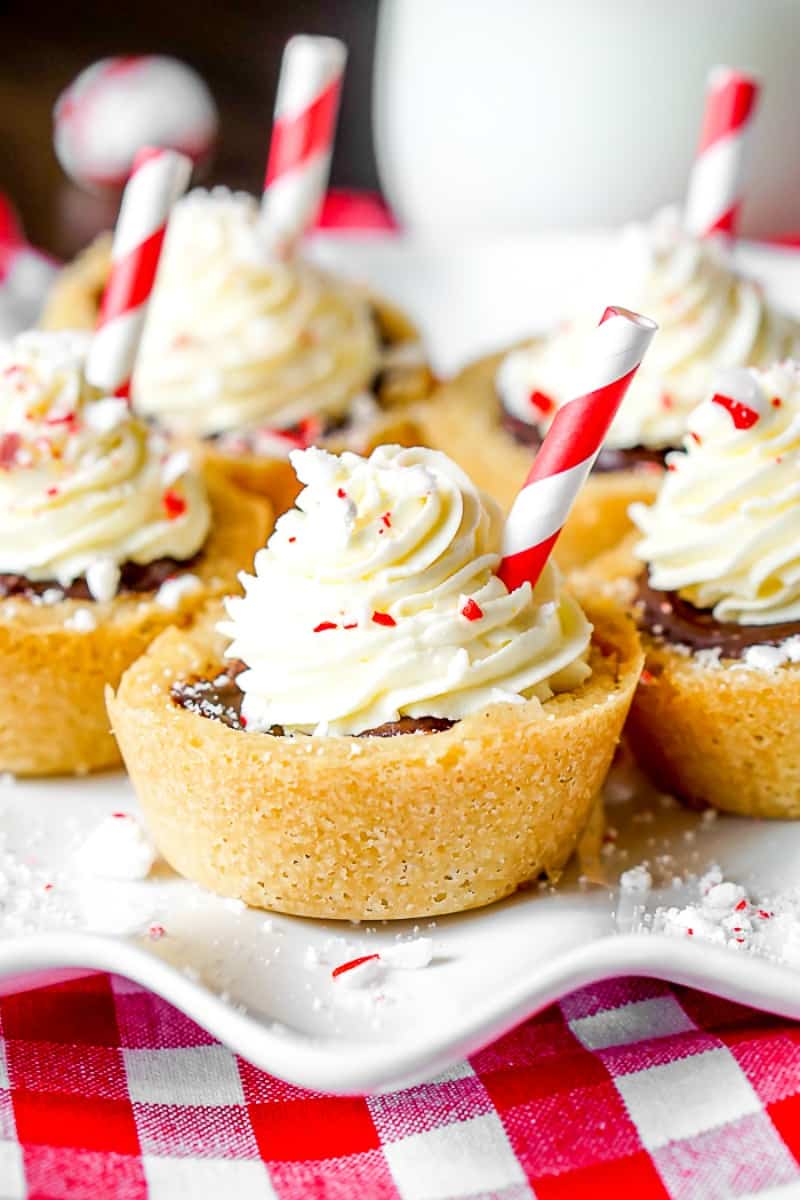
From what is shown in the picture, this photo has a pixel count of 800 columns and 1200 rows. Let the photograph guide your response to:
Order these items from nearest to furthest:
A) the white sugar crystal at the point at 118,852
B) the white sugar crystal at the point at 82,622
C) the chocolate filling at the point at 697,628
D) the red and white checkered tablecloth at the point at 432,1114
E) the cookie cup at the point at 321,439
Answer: the red and white checkered tablecloth at the point at 432,1114 → the white sugar crystal at the point at 118,852 → the chocolate filling at the point at 697,628 → the white sugar crystal at the point at 82,622 → the cookie cup at the point at 321,439

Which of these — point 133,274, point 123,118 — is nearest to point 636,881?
point 133,274

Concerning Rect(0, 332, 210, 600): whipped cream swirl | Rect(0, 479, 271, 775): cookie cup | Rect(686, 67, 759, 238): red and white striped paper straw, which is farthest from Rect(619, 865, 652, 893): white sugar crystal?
Rect(686, 67, 759, 238): red and white striped paper straw

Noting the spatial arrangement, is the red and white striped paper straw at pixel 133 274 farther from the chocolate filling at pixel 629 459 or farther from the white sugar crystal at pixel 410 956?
the white sugar crystal at pixel 410 956

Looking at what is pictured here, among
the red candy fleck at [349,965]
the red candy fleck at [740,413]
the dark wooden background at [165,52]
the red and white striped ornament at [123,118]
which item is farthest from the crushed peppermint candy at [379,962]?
the red and white striped ornament at [123,118]

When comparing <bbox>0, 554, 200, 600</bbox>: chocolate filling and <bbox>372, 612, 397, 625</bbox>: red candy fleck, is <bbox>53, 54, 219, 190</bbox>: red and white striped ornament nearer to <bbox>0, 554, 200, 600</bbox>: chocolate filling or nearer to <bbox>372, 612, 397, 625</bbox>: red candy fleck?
<bbox>0, 554, 200, 600</bbox>: chocolate filling

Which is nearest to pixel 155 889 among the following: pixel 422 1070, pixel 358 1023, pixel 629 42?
pixel 358 1023

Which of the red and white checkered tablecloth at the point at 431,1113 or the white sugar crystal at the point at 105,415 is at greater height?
A: the white sugar crystal at the point at 105,415

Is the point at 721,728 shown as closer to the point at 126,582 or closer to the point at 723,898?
the point at 723,898
